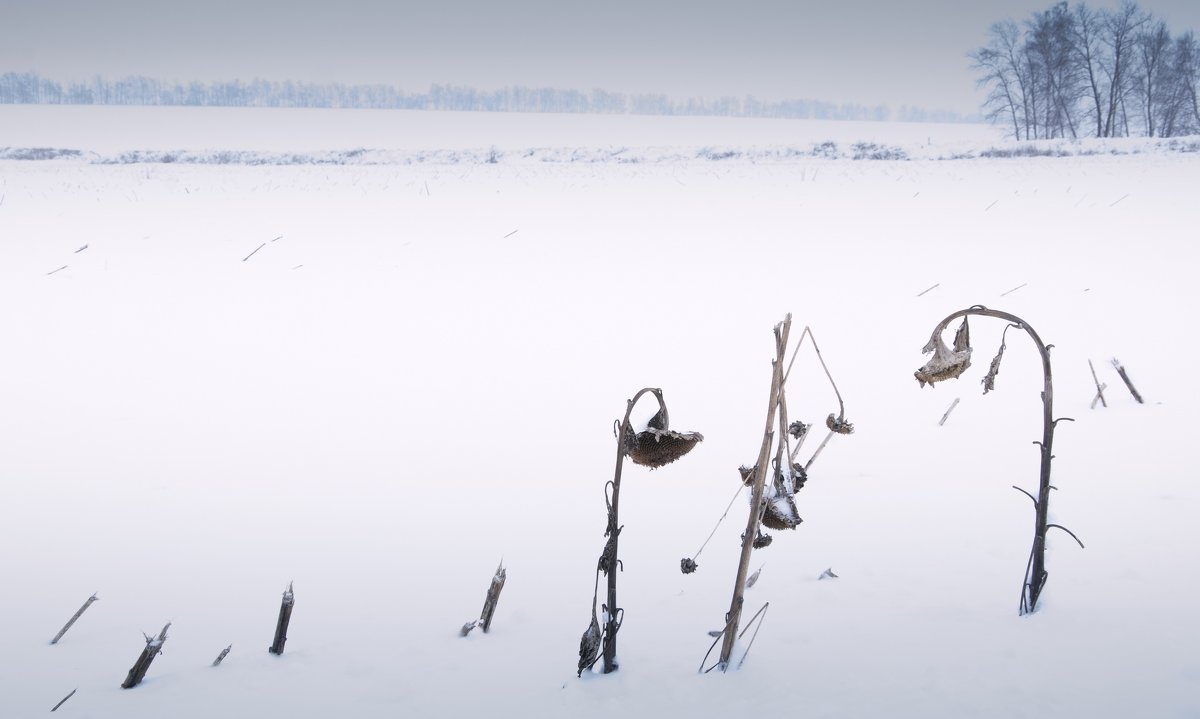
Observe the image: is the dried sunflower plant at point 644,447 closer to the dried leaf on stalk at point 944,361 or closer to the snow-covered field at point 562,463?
the snow-covered field at point 562,463

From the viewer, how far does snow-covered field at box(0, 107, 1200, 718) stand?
6.46ft

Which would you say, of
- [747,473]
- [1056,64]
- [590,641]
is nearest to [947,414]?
[747,473]

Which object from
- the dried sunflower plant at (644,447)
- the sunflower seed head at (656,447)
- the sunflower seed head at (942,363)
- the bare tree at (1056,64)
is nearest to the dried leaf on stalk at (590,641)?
the dried sunflower plant at (644,447)

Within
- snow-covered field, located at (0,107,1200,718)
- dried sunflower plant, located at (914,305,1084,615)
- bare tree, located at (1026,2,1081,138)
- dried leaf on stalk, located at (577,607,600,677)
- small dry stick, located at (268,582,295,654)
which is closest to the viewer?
dried sunflower plant, located at (914,305,1084,615)

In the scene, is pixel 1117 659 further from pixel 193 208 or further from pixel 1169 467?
pixel 193 208

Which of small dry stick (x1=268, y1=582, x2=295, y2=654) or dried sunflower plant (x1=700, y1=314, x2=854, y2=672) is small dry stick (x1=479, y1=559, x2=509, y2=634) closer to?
small dry stick (x1=268, y1=582, x2=295, y2=654)

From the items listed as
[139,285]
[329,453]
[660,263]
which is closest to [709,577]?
[329,453]

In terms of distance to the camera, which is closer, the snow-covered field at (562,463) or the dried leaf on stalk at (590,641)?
the dried leaf on stalk at (590,641)

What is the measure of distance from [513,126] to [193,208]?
2667 cm

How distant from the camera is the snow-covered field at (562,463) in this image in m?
1.97

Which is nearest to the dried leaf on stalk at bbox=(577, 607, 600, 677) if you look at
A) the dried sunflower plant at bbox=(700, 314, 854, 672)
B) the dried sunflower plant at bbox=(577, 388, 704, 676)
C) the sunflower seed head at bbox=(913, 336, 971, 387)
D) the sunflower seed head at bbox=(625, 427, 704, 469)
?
the dried sunflower plant at bbox=(577, 388, 704, 676)

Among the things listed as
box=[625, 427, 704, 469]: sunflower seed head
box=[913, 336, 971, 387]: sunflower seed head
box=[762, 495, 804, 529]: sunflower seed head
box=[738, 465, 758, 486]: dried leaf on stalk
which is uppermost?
box=[913, 336, 971, 387]: sunflower seed head

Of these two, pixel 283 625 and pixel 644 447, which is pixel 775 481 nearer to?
pixel 644 447

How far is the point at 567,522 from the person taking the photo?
3232 mm
